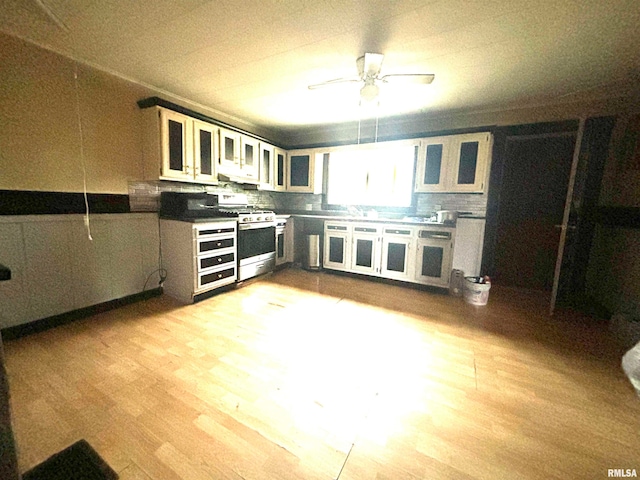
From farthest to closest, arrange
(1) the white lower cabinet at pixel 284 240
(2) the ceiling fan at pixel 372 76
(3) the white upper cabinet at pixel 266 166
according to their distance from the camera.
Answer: (1) the white lower cabinet at pixel 284 240 < (3) the white upper cabinet at pixel 266 166 < (2) the ceiling fan at pixel 372 76

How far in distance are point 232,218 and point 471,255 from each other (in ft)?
11.3

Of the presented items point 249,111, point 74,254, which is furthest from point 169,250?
point 249,111

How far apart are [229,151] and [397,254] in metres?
2.80

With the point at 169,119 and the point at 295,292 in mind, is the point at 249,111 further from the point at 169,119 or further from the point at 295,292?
the point at 295,292

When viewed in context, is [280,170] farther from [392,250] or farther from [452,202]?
[452,202]

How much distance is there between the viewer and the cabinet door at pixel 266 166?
4121 mm

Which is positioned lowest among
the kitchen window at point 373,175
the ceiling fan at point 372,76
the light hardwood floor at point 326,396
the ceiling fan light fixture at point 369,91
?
the light hardwood floor at point 326,396

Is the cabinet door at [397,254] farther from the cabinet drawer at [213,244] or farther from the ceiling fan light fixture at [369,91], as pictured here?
the cabinet drawer at [213,244]

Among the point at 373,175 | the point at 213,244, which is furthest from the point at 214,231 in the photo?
the point at 373,175

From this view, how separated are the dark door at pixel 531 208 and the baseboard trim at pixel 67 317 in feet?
15.5

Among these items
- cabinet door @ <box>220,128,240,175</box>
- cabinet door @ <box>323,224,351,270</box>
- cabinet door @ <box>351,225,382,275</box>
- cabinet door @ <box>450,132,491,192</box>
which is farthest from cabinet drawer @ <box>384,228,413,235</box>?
cabinet door @ <box>220,128,240,175</box>

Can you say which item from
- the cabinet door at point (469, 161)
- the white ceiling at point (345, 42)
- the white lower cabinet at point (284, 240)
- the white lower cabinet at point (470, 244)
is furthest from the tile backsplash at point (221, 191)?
the white lower cabinet at point (470, 244)

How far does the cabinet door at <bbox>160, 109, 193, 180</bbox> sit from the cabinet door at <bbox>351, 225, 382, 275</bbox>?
2.42 metres

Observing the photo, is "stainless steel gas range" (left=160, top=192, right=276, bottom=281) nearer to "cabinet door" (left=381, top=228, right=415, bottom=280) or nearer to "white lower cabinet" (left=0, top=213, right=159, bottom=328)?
"white lower cabinet" (left=0, top=213, right=159, bottom=328)
